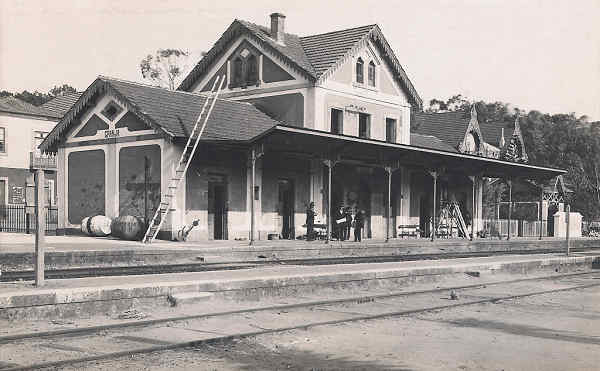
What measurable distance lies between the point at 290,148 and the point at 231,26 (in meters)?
8.61

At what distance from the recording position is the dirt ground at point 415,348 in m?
6.63

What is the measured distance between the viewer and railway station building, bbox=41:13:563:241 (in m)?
24.0

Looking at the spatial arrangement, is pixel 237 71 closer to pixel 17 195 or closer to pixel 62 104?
pixel 17 195

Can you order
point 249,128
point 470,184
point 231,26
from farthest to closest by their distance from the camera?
1. point 470,184
2. point 231,26
3. point 249,128

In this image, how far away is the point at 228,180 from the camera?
24.8 metres

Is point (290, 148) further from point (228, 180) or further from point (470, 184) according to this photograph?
point (470, 184)

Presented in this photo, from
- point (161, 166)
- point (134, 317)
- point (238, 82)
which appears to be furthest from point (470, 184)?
point (134, 317)

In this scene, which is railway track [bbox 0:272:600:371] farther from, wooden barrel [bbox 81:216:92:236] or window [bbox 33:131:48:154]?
window [bbox 33:131:48:154]

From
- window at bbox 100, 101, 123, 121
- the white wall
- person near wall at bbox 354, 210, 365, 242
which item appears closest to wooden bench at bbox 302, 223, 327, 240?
person near wall at bbox 354, 210, 365, 242

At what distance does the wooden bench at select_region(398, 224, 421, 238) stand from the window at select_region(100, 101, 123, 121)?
42.5 feet

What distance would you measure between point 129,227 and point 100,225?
1.56 m

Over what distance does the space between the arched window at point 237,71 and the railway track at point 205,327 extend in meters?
19.6

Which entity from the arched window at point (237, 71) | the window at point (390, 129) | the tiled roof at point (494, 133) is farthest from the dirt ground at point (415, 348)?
the tiled roof at point (494, 133)

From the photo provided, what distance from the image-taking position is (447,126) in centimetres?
4516
